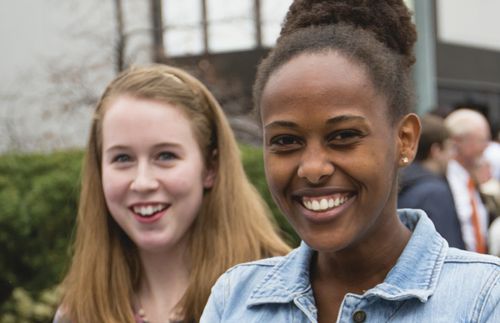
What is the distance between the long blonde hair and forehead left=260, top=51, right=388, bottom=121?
1.25 metres

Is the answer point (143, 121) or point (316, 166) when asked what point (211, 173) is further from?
point (316, 166)

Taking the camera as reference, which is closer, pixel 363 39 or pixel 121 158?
pixel 363 39

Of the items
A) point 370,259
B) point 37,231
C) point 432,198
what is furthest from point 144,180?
point 37,231

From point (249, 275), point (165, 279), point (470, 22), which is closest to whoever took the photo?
point (249, 275)

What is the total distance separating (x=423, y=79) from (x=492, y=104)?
10.8 metres

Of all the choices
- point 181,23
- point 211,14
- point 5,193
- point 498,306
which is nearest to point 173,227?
point 498,306

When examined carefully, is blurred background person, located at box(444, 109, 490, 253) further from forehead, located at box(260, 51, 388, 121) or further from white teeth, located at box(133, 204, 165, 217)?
forehead, located at box(260, 51, 388, 121)

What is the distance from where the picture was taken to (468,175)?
659 centimetres

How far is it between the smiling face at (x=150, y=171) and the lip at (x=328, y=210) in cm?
119

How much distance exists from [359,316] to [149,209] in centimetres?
130

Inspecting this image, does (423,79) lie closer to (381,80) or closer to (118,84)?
(118,84)

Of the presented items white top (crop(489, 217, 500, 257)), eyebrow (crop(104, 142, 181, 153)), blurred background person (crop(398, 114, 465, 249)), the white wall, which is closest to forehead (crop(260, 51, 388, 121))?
eyebrow (crop(104, 142, 181, 153))

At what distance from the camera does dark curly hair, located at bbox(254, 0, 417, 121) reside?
194cm

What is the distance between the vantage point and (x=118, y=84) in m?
3.23
